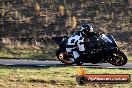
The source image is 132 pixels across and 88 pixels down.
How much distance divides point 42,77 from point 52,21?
18.9 m

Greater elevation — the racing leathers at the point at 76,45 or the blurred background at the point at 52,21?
the racing leathers at the point at 76,45

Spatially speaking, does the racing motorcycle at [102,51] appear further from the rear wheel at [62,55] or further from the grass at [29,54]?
the grass at [29,54]

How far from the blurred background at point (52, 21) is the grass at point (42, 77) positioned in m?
7.25

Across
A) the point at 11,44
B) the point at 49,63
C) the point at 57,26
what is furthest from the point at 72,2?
the point at 49,63

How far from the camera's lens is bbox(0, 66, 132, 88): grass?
19219mm

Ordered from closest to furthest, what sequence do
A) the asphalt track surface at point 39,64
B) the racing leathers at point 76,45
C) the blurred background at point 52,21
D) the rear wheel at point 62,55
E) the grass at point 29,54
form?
the racing leathers at point 76,45 → the rear wheel at point 62,55 → the asphalt track surface at point 39,64 → the grass at point 29,54 → the blurred background at point 52,21

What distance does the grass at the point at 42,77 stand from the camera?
19219 millimetres

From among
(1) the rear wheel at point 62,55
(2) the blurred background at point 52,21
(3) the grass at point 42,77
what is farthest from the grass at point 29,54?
(1) the rear wheel at point 62,55

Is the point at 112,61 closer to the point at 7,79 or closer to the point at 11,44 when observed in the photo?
the point at 7,79

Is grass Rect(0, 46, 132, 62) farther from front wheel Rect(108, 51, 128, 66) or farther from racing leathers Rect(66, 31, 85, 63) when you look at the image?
front wheel Rect(108, 51, 128, 66)

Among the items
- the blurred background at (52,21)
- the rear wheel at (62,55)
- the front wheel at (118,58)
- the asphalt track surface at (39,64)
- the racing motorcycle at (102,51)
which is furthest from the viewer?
the blurred background at (52,21)

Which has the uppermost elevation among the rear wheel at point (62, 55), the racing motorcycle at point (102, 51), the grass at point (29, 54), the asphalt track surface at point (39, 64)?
the racing motorcycle at point (102, 51)

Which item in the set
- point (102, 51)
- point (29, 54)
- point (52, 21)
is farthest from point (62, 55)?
point (52, 21)

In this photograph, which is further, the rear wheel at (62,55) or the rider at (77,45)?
the rear wheel at (62,55)
